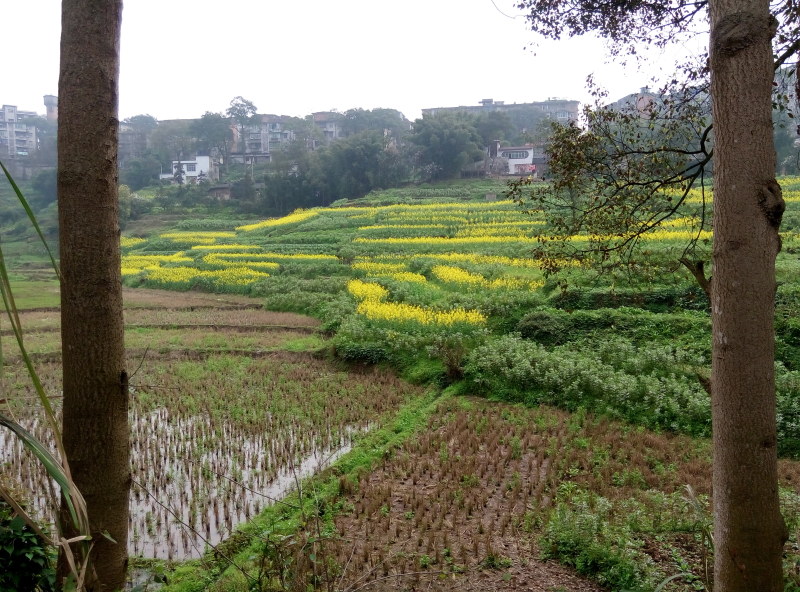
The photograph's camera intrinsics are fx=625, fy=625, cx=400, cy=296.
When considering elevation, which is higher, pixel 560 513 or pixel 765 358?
pixel 765 358

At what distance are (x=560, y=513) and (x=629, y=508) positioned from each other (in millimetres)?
693

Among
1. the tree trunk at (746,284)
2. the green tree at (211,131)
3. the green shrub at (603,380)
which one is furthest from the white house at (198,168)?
the tree trunk at (746,284)

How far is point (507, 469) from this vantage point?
22.9 ft

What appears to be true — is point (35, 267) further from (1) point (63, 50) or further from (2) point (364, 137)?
(2) point (364, 137)

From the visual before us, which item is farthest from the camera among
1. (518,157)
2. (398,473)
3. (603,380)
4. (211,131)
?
(211,131)

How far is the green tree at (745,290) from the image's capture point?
7.77 ft

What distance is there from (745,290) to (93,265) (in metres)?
2.73

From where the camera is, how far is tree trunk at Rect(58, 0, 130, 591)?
274 cm

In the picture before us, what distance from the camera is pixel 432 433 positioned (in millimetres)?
8086

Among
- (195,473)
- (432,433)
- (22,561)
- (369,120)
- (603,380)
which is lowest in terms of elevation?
(195,473)

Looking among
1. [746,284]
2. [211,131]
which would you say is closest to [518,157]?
[211,131]

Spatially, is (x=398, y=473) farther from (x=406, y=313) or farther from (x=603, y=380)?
(x=406, y=313)

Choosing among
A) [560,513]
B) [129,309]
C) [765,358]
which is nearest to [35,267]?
[129,309]

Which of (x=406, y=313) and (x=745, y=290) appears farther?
(x=406, y=313)
